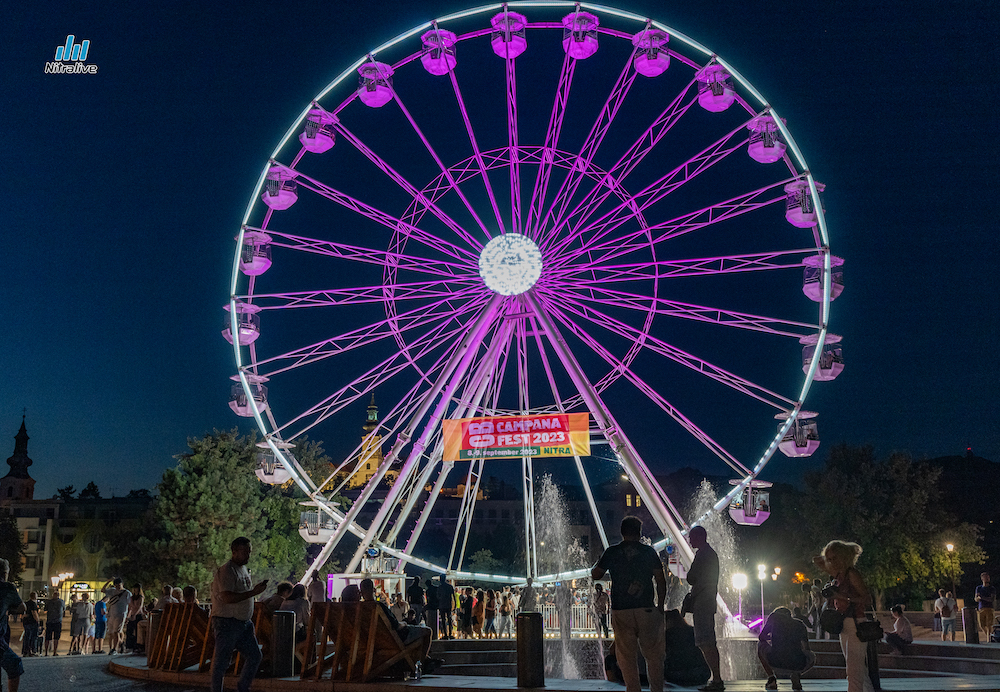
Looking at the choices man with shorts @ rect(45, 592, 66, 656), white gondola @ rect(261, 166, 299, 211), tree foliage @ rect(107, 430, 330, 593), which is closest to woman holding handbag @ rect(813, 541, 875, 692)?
white gondola @ rect(261, 166, 299, 211)

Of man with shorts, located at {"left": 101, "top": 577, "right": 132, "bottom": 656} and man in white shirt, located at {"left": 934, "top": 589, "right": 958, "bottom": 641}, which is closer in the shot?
man with shorts, located at {"left": 101, "top": 577, "right": 132, "bottom": 656}

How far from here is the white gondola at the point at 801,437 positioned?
71.2 ft

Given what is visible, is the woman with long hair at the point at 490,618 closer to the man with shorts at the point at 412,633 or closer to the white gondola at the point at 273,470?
the white gondola at the point at 273,470

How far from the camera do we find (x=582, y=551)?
3954 inches

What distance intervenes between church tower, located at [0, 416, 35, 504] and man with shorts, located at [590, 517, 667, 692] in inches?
4728

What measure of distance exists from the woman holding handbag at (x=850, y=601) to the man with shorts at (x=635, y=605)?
55.3 inches

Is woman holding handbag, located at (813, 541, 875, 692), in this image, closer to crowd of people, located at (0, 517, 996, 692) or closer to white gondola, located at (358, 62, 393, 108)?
crowd of people, located at (0, 517, 996, 692)

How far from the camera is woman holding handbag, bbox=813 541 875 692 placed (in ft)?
25.5

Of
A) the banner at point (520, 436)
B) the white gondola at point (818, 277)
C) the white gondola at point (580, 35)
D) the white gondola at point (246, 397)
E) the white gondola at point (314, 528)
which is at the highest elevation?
the white gondola at point (580, 35)

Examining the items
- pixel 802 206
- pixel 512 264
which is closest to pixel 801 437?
pixel 802 206

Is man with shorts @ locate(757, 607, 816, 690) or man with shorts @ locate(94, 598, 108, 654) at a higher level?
man with shorts @ locate(757, 607, 816, 690)

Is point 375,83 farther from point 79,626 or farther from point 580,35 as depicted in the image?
point 79,626

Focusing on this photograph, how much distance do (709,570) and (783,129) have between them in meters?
14.9

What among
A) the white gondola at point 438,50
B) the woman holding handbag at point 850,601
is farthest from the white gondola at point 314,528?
the woman holding handbag at point 850,601
